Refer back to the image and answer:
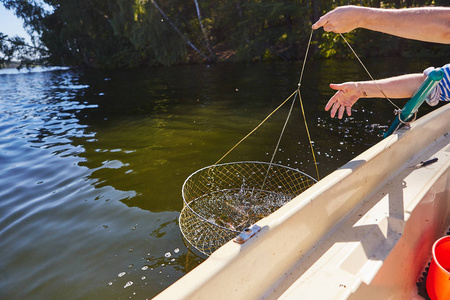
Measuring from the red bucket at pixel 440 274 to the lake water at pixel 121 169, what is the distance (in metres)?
1.79

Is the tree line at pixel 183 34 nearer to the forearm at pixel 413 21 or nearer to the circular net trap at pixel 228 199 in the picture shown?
the circular net trap at pixel 228 199

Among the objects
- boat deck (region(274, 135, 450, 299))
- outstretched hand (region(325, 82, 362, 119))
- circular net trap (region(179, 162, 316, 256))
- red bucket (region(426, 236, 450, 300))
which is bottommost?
circular net trap (region(179, 162, 316, 256))

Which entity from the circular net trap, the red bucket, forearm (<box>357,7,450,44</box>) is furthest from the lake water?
forearm (<box>357,7,450,44</box>)

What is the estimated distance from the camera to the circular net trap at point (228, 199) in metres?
2.90

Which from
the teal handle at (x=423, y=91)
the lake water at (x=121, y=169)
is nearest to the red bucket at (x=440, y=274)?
the teal handle at (x=423, y=91)

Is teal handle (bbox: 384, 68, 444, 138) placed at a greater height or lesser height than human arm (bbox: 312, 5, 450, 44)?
lesser

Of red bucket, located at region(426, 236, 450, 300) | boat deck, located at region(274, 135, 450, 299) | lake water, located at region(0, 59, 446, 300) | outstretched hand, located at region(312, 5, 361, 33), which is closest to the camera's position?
boat deck, located at region(274, 135, 450, 299)

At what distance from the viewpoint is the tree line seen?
2072cm

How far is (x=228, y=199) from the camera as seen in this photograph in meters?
3.56

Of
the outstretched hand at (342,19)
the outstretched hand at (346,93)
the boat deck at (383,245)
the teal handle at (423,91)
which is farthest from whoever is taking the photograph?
the outstretched hand at (346,93)

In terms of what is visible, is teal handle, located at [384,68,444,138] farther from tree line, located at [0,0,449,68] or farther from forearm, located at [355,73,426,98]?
tree line, located at [0,0,449,68]

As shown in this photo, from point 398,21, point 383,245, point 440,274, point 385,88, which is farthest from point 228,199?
point 398,21

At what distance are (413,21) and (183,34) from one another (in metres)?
24.0

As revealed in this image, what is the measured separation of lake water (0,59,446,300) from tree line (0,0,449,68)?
12828 millimetres
